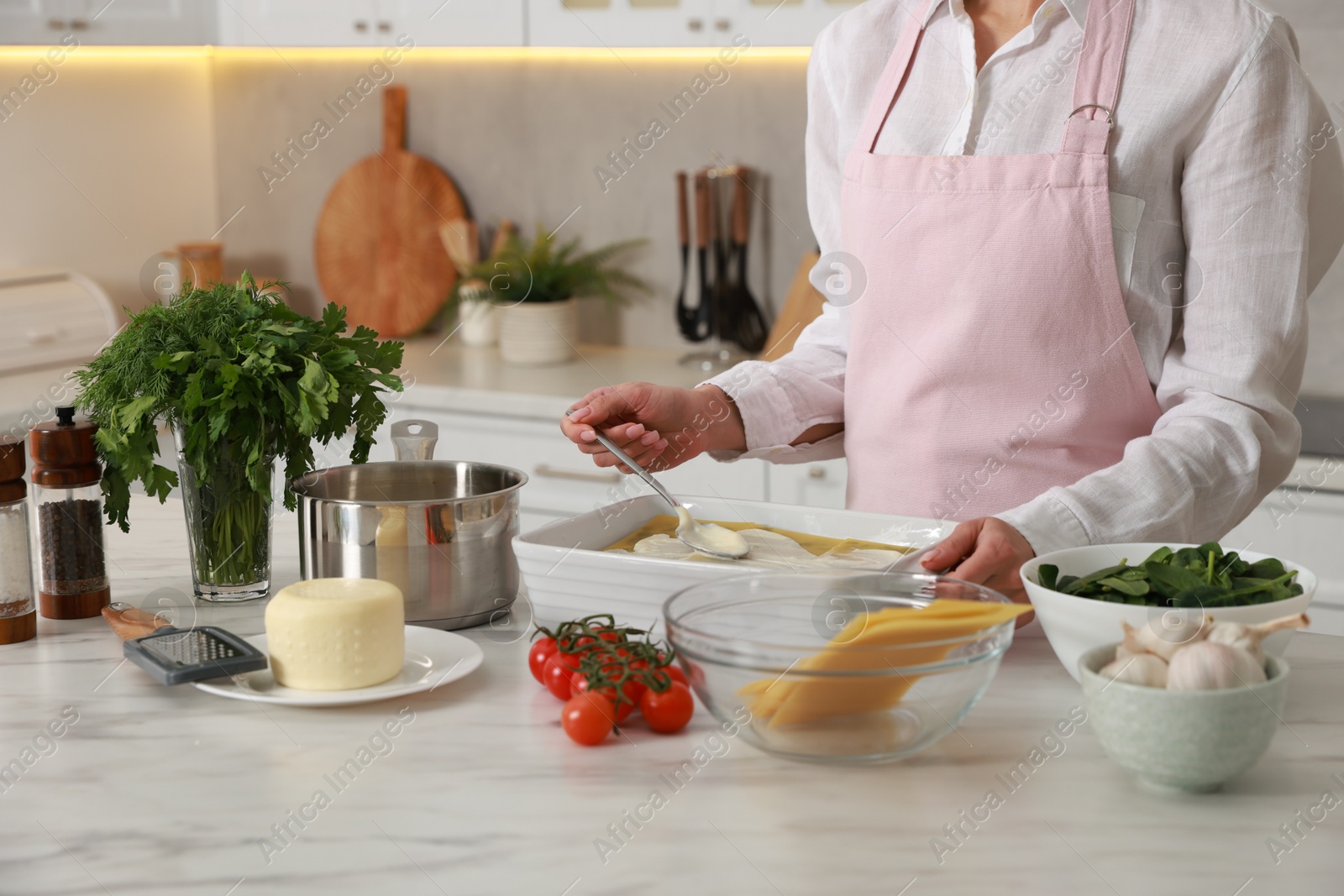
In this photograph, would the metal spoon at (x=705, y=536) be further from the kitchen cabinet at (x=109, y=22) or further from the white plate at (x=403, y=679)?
the kitchen cabinet at (x=109, y=22)

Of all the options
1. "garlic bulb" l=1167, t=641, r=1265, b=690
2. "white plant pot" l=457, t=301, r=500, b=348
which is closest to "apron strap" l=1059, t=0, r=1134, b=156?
"garlic bulb" l=1167, t=641, r=1265, b=690

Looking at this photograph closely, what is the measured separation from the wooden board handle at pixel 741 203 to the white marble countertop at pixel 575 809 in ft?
6.22

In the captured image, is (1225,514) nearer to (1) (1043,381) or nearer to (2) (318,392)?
(1) (1043,381)

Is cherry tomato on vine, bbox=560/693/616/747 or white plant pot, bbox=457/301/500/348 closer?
cherry tomato on vine, bbox=560/693/616/747

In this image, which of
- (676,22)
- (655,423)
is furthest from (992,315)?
(676,22)

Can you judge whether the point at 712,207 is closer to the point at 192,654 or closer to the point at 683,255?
the point at 683,255

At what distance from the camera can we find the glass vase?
1.11 m

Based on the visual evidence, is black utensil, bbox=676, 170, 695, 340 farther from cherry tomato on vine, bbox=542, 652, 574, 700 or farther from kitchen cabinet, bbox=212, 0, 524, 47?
cherry tomato on vine, bbox=542, 652, 574, 700

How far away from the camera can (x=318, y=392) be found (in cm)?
107

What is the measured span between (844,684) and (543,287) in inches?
86.1

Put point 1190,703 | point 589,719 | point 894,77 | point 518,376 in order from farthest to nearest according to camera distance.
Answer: point 518,376, point 894,77, point 589,719, point 1190,703

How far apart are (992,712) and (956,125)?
65cm

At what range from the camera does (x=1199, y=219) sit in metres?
1.18

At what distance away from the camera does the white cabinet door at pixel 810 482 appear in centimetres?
232
